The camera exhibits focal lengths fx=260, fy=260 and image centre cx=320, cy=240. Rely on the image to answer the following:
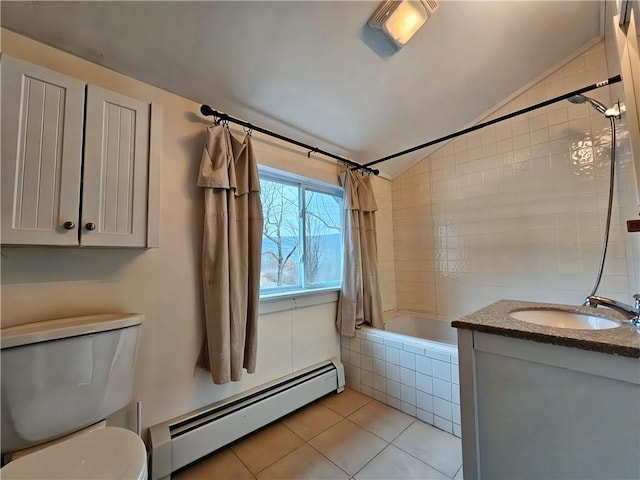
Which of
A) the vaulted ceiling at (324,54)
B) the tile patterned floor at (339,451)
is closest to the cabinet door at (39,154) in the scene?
the vaulted ceiling at (324,54)

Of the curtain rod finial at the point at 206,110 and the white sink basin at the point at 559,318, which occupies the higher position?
the curtain rod finial at the point at 206,110

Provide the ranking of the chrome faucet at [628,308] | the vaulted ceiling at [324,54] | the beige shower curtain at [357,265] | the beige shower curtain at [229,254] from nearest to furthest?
1. the chrome faucet at [628,308]
2. the vaulted ceiling at [324,54]
3. the beige shower curtain at [229,254]
4. the beige shower curtain at [357,265]

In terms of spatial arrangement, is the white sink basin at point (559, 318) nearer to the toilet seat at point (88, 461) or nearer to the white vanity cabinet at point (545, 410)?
the white vanity cabinet at point (545, 410)

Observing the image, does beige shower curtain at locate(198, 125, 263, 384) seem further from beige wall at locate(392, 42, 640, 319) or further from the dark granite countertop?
beige wall at locate(392, 42, 640, 319)

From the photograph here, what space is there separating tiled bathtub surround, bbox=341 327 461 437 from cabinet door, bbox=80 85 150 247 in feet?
5.68

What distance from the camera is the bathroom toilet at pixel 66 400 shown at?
786mm

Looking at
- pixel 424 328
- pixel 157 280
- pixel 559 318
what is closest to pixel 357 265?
pixel 424 328

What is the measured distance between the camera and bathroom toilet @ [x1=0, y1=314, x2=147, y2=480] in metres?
0.79

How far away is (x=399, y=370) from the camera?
1.89 meters

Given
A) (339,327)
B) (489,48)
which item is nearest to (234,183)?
(339,327)

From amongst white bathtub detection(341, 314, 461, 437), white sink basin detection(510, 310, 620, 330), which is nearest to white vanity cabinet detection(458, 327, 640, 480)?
white sink basin detection(510, 310, 620, 330)

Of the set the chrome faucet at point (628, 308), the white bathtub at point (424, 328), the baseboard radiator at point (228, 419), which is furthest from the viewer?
the white bathtub at point (424, 328)

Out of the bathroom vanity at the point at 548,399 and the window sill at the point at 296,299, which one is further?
the window sill at the point at 296,299

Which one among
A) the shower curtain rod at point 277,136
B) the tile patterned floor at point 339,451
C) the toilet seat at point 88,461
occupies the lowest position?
the tile patterned floor at point 339,451
